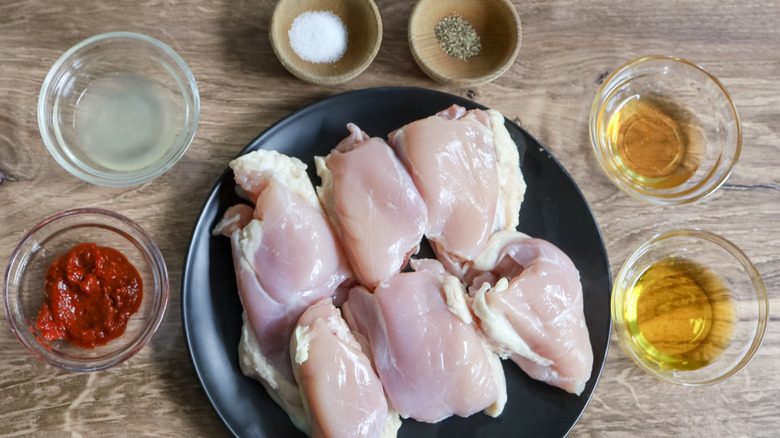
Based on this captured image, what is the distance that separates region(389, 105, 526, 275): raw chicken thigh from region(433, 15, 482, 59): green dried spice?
27 centimetres

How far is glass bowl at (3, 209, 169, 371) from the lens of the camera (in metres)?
1.95

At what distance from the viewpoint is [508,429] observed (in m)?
2.11

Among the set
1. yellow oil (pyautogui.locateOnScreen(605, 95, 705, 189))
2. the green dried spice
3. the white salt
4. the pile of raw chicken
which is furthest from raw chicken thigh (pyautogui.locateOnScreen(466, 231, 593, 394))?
the white salt

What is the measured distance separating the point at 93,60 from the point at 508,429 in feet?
6.04

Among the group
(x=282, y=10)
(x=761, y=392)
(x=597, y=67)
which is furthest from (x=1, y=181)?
(x=761, y=392)

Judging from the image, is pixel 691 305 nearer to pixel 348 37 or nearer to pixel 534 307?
pixel 534 307

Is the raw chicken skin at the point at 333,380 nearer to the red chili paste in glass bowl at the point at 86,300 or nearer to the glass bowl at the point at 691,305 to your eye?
the red chili paste in glass bowl at the point at 86,300

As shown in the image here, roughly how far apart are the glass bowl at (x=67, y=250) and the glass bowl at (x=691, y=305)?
1.56m

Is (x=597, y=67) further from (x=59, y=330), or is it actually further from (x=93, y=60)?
(x=59, y=330)

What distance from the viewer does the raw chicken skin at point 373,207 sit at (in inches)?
77.8

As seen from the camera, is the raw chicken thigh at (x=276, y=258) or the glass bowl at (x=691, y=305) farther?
the glass bowl at (x=691, y=305)

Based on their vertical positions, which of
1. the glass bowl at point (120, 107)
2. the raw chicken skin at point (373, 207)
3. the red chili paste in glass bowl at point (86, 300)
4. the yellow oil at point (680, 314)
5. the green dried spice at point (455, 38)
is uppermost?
the green dried spice at point (455, 38)

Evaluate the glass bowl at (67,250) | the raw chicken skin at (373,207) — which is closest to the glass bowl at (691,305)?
the raw chicken skin at (373,207)

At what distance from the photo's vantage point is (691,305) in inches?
90.7
